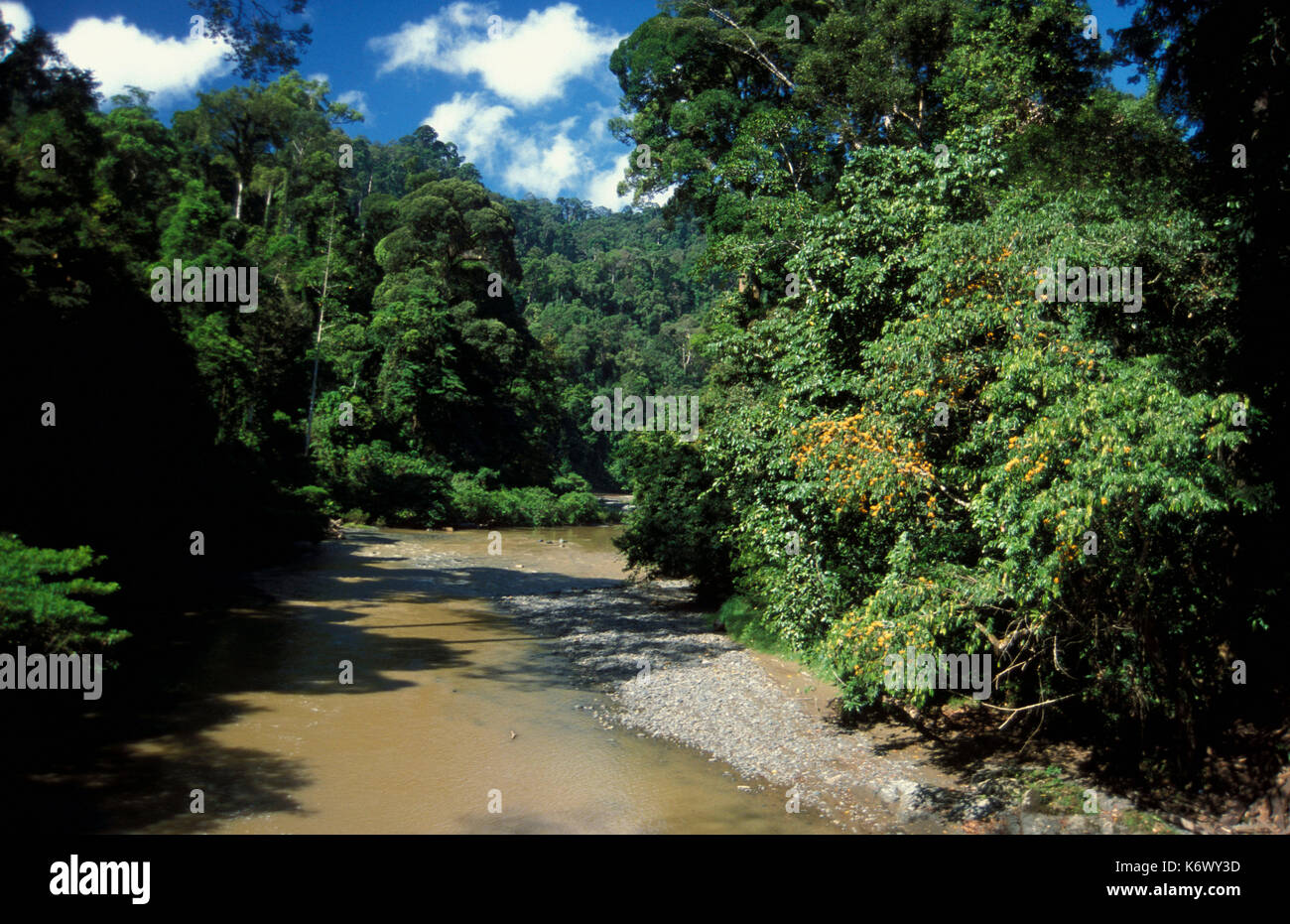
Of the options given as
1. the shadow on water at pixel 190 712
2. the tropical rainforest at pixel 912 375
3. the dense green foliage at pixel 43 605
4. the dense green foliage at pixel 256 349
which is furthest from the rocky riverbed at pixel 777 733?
the dense green foliage at pixel 256 349

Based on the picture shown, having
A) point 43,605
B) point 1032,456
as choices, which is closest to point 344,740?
point 43,605

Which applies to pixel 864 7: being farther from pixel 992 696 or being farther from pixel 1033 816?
pixel 1033 816

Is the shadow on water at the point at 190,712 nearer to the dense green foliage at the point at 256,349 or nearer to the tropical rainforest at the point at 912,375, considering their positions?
the tropical rainforest at the point at 912,375

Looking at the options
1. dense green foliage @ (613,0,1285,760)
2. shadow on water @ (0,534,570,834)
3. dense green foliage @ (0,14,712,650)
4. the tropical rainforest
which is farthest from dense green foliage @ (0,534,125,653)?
dense green foliage @ (613,0,1285,760)

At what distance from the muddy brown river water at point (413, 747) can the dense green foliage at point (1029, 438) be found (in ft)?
8.73

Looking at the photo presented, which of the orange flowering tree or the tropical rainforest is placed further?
the tropical rainforest

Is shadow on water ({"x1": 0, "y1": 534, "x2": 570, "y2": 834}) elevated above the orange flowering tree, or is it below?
below

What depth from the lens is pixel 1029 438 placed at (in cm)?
692

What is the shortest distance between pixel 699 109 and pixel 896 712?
20.1 meters

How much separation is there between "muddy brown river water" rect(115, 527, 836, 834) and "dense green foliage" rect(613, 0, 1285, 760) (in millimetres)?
2661

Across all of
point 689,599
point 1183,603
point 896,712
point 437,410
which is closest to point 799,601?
point 896,712

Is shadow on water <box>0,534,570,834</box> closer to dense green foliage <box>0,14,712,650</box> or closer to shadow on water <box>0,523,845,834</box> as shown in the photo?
shadow on water <box>0,523,845,834</box>

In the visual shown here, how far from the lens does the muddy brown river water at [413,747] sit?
8883mm

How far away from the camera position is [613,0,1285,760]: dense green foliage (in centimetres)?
690
